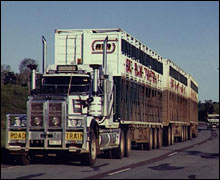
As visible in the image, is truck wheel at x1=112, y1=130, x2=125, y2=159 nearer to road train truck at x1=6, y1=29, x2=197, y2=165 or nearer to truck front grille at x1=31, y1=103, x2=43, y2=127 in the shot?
road train truck at x1=6, y1=29, x2=197, y2=165

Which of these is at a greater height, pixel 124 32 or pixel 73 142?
pixel 124 32

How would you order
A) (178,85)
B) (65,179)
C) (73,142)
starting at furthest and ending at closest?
(178,85)
(73,142)
(65,179)

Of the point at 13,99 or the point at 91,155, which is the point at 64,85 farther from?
the point at 13,99

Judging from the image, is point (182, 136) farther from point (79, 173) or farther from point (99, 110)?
point (79, 173)

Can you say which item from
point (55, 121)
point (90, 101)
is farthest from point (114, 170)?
point (90, 101)

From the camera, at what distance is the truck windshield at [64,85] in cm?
1862

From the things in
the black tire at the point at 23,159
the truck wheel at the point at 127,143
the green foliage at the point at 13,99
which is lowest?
the black tire at the point at 23,159

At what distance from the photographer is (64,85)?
61.9 ft

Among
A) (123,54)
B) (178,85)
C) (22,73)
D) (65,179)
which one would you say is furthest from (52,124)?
(22,73)

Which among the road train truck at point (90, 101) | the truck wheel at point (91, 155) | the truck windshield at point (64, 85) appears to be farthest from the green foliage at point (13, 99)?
the truck wheel at point (91, 155)

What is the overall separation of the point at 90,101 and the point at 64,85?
1123 millimetres

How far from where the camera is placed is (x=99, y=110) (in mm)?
19031

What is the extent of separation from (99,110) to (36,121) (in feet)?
7.66

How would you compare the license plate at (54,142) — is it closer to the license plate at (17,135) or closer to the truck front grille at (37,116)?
the truck front grille at (37,116)
